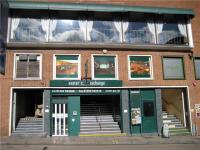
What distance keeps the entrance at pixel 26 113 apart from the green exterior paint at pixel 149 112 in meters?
7.72

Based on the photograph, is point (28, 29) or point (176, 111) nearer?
point (28, 29)

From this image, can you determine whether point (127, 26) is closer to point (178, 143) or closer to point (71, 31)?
point (71, 31)

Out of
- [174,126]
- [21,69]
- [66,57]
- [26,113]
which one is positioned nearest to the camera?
[21,69]

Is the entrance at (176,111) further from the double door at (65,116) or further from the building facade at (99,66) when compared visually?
the double door at (65,116)

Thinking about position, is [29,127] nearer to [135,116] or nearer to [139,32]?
[135,116]

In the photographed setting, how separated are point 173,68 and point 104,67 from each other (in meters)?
5.69

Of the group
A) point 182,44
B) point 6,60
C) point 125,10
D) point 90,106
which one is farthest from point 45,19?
point 182,44

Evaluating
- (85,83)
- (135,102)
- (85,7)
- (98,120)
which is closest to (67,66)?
(85,83)

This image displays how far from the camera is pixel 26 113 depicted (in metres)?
24.1

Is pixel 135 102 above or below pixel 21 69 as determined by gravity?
below

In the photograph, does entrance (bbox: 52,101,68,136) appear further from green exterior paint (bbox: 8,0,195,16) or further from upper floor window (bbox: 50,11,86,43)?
green exterior paint (bbox: 8,0,195,16)

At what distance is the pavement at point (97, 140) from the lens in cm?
1783

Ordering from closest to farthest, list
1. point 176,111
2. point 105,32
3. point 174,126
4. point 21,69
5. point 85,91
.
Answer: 1. point 21,69
2. point 85,91
3. point 105,32
4. point 174,126
5. point 176,111

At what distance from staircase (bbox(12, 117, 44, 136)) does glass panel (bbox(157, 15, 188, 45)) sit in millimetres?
11569
